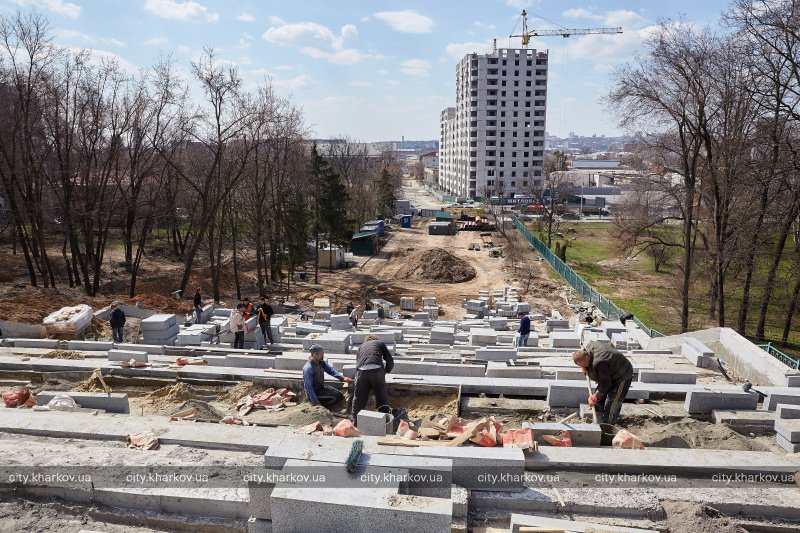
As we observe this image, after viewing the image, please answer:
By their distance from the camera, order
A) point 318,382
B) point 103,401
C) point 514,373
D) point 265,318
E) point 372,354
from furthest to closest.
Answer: point 265,318 → point 514,373 → point 318,382 → point 103,401 → point 372,354

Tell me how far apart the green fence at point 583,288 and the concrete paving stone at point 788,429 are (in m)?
8.71

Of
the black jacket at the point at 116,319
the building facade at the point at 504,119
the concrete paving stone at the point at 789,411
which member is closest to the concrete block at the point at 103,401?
the black jacket at the point at 116,319

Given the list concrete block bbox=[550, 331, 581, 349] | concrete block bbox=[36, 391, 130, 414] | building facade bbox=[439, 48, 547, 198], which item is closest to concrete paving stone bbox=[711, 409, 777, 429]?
concrete block bbox=[550, 331, 581, 349]

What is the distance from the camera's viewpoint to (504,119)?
3182 inches

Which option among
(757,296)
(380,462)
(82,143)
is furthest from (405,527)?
(82,143)

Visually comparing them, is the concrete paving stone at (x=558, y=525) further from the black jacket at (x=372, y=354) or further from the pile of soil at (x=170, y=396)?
the pile of soil at (x=170, y=396)

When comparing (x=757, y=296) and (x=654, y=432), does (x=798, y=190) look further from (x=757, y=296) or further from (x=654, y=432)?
(x=654, y=432)

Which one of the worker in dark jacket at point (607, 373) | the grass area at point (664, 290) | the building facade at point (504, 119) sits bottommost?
the grass area at point (664, 290)

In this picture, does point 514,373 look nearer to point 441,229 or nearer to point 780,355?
point 780,355

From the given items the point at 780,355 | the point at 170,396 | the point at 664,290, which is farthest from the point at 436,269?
the point at 170,396

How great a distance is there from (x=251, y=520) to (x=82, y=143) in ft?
80.3

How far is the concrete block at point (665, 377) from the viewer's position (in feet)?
28.3

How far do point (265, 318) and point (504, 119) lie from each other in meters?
73.9

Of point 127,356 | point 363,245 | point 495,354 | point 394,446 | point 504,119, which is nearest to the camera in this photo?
point 394,446
